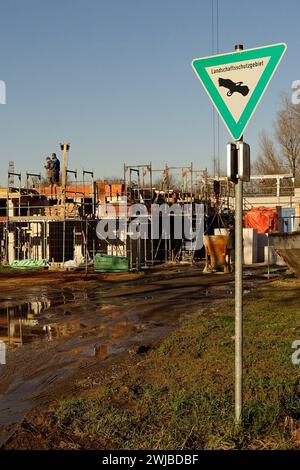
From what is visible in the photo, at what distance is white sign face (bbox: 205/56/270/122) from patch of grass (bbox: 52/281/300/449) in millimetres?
2833

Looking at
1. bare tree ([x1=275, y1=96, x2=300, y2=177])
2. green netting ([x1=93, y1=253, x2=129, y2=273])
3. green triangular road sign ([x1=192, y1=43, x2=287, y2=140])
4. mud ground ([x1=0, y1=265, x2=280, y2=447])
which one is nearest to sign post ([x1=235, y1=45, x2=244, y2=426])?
green triangular road sign ([x1=192, y1=43, x2=287, y2=140])

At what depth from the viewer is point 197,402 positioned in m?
5.90

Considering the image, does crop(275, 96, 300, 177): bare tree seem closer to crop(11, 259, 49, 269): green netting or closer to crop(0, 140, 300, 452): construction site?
crop(0, 140, 300, 452): construction site

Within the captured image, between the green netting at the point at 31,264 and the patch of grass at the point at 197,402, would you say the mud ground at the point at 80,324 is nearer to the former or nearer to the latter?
the patch of grass at the point at 197,402

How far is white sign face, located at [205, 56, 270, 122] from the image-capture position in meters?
4.88

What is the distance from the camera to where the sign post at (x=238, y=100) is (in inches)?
193

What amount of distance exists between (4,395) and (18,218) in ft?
83.3

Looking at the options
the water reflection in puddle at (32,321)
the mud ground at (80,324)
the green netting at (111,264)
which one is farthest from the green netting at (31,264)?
the water reflection in puddle at (32,321)

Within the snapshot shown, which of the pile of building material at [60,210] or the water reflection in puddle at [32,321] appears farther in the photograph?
the pile of building material at [60,210]

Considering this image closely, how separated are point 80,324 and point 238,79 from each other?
8.66 m

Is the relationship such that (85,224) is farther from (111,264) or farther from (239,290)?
(239,290)

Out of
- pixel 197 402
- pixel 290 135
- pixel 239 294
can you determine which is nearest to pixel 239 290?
pixel 239 294

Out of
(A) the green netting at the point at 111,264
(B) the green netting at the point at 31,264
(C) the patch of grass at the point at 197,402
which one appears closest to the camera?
(C) the patch of grass at the point at 197,402
